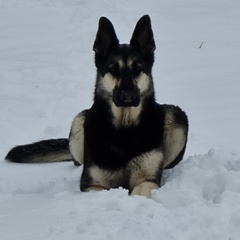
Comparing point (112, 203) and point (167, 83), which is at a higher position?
point (112, 203)

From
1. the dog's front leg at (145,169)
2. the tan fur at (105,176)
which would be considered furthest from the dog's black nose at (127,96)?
the tan fur at (105,176)

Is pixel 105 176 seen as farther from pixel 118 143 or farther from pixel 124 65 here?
pixel 124 65

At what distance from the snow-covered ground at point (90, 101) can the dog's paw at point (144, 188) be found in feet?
0.50

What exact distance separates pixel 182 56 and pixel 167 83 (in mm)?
1379

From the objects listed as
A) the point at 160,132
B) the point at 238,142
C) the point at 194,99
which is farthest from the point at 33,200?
the point at 194,99

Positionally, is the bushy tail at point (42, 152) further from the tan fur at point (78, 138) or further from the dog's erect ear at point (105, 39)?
the dog's erect ear at point (105, 39)

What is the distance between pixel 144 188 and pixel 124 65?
1007mm

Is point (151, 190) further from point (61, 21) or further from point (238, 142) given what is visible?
point (61, 21)

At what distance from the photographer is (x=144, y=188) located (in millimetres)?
5297

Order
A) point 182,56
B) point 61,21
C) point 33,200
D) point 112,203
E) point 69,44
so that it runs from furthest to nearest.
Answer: point 61,21
point 69,44
point 182,56
point 33,200
point 112,203

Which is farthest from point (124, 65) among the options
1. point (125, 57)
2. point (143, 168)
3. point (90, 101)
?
point (90, 101)

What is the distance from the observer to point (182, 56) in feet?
34.3

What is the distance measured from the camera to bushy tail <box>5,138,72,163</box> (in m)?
6.61

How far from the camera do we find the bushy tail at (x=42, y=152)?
21.7 feet
